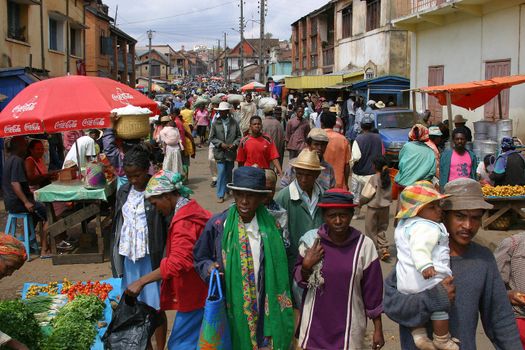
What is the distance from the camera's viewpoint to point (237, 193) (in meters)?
3.69

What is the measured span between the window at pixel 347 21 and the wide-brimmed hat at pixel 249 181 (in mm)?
30158

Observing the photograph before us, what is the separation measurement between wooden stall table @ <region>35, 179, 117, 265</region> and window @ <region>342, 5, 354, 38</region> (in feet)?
87.6

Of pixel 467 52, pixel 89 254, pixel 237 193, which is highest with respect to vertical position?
pixel 467 52

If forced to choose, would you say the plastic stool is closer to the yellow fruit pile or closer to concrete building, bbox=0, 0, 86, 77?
the yellow fruit pile

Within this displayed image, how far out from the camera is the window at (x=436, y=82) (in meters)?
19.1

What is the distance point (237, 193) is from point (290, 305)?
2.50 feet

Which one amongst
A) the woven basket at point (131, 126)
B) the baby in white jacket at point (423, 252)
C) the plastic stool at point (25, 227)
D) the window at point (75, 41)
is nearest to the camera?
the baby in white jacket at point (423, 252)

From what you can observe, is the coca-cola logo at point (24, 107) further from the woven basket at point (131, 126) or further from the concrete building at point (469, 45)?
the concrete building at point (469, 45)

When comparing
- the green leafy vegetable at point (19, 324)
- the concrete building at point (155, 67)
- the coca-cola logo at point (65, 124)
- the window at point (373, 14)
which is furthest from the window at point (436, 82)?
the concrete building at point (155, 67)

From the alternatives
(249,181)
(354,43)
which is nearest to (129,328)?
(249,181)

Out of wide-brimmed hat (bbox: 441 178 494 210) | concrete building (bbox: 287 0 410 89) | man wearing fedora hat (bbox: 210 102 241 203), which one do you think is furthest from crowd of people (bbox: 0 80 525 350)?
concrete building (bbox: 287 0 410 89)

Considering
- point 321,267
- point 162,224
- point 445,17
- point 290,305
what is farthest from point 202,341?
point 445,17

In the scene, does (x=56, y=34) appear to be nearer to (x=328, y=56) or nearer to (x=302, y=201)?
(x=328, y=56)

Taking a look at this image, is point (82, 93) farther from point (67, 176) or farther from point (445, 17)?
point (445, 17)
